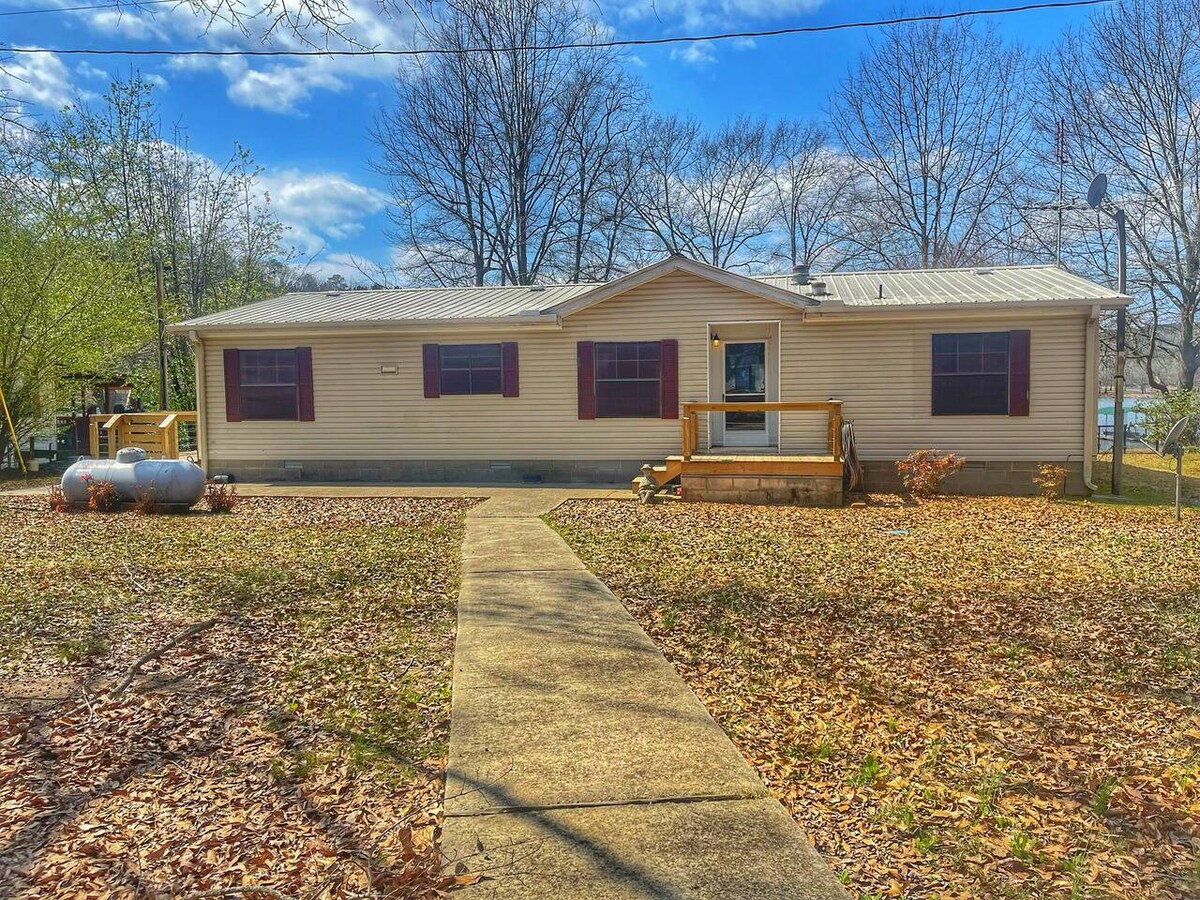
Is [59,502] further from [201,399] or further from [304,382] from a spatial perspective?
[304,382]

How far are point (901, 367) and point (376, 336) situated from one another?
8027 mm

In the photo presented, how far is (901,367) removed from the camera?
10.8m

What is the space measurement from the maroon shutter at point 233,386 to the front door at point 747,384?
7.88 metres

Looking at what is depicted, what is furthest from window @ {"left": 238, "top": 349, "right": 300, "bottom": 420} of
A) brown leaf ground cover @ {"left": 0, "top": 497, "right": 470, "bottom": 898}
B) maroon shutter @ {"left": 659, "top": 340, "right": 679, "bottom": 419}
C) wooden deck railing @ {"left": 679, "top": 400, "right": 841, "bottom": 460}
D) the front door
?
the front door

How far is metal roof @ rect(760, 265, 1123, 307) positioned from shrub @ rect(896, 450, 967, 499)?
6.98 ft

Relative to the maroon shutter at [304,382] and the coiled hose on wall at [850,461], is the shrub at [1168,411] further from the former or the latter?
the maroon shutter at [304,382]

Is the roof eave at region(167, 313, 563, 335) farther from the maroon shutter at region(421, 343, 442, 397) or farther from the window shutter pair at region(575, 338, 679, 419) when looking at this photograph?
the window shutter pair at region(575, 338, 679, 419)

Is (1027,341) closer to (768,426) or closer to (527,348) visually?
(768,426)

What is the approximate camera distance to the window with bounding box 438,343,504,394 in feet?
38.8

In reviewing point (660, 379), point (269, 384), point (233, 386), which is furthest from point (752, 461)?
point (233, 386)

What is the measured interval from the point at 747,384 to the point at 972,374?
3147 mm

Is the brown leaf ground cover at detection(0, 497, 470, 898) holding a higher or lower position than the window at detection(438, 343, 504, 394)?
lower

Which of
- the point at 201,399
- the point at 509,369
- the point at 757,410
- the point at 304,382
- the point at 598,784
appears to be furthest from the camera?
the point at 201,399

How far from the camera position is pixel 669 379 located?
11344 mm
